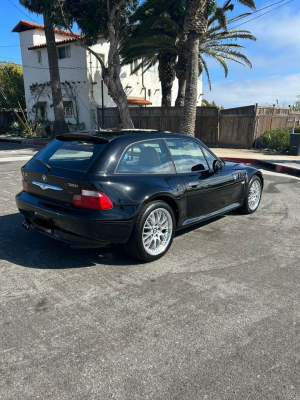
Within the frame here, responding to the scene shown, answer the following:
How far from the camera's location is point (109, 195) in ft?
11.8

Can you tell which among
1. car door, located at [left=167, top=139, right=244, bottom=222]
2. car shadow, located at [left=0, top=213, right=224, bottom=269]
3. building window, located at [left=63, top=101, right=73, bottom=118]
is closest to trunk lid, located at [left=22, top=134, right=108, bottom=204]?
car shadow, located at [left=0, top=213, right=224, bottom=269]

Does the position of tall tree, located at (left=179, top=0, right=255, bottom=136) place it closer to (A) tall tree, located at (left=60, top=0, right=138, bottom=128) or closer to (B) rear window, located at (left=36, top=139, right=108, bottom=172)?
(A) tall tree, located at (left=60, top=0, right=138, bottom=128)

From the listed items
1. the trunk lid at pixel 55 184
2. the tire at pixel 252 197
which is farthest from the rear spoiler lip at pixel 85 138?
the tire at pixel 252 197

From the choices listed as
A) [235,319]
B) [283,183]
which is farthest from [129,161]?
[283,183]

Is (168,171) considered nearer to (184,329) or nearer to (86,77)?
(184,329)

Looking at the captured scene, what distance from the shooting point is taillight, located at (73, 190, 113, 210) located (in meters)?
3.56

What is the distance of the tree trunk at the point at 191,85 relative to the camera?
15280mm

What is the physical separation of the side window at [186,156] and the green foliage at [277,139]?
1222 cm

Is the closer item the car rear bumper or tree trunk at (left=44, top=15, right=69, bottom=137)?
the car rear bumper

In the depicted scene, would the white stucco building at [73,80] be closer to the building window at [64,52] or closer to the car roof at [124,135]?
the building window at [64,52]

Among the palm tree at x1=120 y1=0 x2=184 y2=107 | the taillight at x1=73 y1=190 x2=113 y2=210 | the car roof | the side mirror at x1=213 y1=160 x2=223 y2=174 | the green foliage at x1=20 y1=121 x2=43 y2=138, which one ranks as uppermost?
the palm tree at x1=120 y1=0 x2=184 y2=107

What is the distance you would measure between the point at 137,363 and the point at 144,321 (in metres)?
0.51

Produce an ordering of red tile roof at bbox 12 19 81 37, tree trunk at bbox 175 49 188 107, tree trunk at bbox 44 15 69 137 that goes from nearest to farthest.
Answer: tree trunk at bbox 175 49 188 107 → tree trunk at bbox 44 15 69 137 → red tile roof at bbox 12 19 81 37

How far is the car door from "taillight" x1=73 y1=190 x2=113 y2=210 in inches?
48.2
